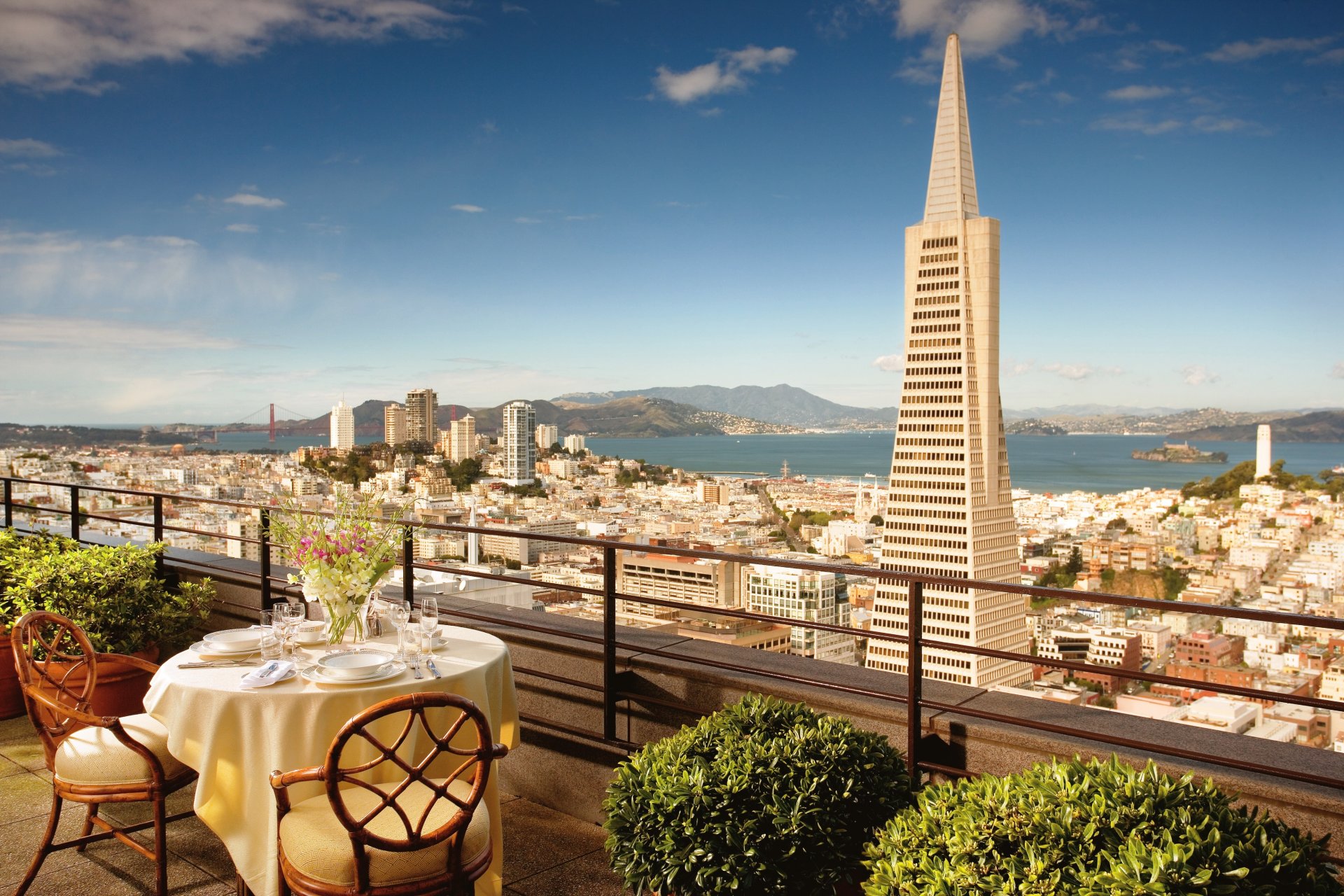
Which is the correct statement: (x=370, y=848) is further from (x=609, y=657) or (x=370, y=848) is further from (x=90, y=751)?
(x=609, y=657)

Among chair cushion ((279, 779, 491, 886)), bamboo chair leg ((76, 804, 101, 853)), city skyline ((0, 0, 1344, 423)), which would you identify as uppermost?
city skyline ((0, 0, 1344, 423))

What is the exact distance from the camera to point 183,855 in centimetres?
327

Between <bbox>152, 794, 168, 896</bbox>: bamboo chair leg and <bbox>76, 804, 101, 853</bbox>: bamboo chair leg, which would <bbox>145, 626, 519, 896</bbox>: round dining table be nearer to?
<bbox>152, 794, 168, 896</bbox>: bamboo chair leg

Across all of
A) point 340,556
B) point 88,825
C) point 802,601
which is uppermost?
point 340,556

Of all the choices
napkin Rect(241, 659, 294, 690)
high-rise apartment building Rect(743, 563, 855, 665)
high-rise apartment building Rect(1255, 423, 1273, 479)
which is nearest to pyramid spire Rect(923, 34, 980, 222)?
high-rise apartment building Rect(1255, 423, 1273, 479)

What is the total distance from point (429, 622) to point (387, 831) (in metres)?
0.74

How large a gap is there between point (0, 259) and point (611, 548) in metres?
13.3

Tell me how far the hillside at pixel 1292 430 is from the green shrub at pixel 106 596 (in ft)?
91.2

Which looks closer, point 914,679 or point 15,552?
point 914,679

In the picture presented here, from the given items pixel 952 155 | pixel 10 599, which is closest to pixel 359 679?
pixel 10 599

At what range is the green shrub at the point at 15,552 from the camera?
449cm

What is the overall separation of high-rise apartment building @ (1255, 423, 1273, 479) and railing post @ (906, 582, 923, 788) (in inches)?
1124

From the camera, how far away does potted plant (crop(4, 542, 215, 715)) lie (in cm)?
428

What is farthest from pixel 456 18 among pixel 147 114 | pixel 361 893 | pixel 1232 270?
pixel 1232 270
